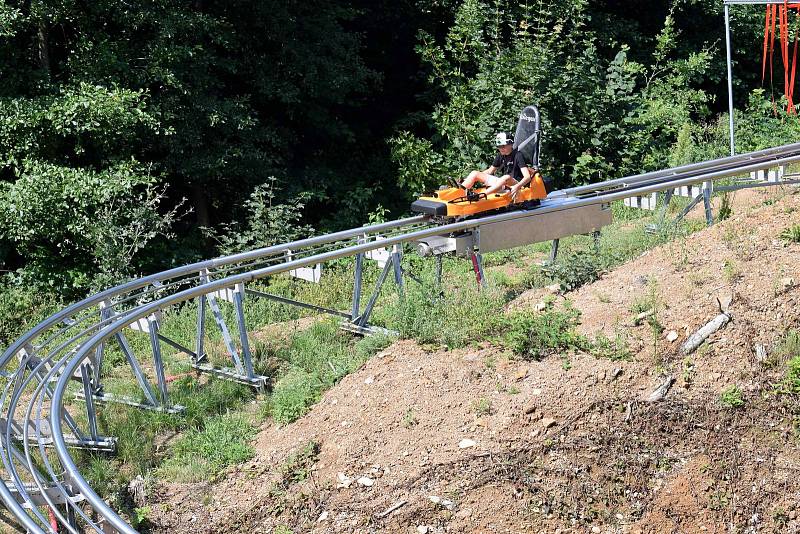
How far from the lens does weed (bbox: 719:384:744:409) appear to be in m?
6.72

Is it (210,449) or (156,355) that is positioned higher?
(156,355)

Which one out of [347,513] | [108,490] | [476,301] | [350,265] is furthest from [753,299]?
[350,265]

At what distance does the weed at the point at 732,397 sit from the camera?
22.0ft

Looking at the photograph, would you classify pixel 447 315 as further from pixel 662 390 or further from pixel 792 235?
pixel 792 235

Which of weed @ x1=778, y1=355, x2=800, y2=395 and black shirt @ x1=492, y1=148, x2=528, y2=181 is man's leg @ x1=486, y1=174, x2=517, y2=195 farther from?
weed @ x1=778, y1=355, x2=800, y2=395

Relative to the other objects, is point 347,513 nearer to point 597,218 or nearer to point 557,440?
point 557,440

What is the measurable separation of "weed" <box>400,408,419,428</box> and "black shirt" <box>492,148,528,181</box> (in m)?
3.49

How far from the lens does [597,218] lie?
1017 centimetres

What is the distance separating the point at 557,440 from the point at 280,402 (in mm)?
2405

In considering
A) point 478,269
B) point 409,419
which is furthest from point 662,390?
point 478,269

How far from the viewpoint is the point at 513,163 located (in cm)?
983

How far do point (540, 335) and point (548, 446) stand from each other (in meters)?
1.32

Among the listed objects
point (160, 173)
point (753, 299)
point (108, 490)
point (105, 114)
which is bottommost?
point (108, 490)

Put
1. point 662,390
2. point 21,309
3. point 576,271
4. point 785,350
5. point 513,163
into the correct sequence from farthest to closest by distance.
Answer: point 21,309
point 513,163
point 576,271
point 785,350
point 662,390
